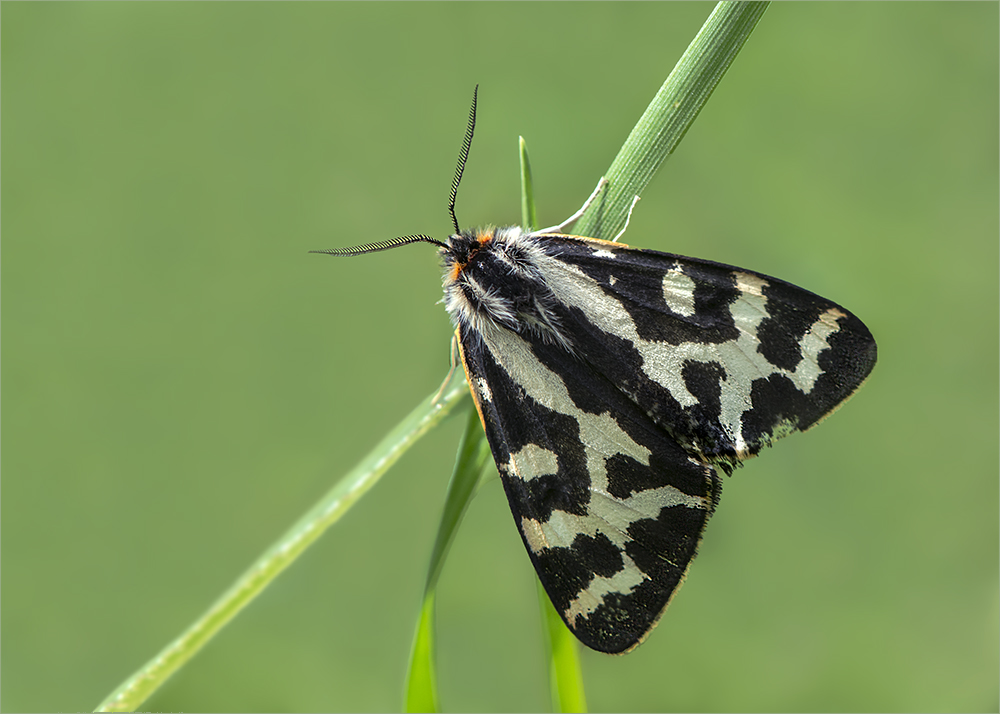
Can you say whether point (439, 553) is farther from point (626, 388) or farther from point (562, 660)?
point (626, 388)

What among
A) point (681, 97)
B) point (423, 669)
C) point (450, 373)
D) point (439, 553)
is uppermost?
point (681, 97)

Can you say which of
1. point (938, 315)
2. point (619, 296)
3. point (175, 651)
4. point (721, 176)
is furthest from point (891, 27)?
point (175, 651)

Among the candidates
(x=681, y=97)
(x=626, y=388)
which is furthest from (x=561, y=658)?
Answer: (x=681, y=97)

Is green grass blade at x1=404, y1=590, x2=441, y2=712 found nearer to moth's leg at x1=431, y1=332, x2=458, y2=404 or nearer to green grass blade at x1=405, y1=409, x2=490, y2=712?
green grass blade at x1=405, y1=409, x2=490, y2=712

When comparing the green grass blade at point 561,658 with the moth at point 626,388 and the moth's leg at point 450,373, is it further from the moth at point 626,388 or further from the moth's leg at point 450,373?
the moth's leg at point 450,373

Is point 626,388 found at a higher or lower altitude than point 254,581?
higher

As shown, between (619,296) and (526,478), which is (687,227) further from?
(526,478)

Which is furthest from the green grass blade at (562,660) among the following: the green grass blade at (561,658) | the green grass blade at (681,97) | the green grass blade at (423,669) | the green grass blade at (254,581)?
the green grass blade at (681,97)
